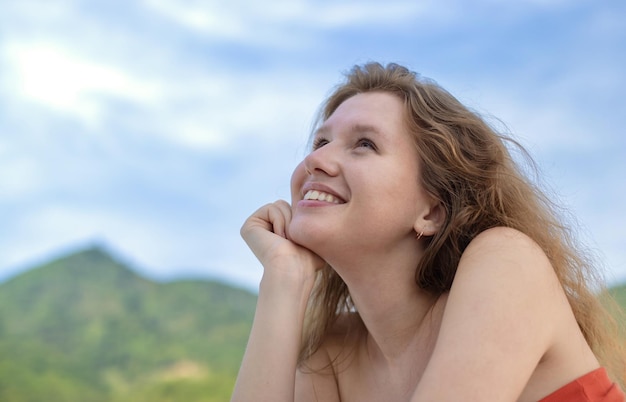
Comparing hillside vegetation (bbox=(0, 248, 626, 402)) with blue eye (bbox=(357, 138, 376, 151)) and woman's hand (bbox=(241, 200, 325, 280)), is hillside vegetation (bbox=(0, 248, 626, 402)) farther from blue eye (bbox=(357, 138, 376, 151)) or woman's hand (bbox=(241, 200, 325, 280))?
blue eye (bbox=(357, 138, 376, 151))

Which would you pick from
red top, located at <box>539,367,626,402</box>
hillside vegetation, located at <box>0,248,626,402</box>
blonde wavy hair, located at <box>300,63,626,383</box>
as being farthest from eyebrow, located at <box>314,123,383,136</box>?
hillside vegetation, located at <box>0,248,626,402</box>

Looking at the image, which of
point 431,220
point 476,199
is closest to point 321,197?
point 431,220

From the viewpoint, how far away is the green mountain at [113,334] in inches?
298

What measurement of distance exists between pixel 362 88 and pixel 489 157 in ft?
1.93

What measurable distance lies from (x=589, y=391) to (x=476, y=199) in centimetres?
72

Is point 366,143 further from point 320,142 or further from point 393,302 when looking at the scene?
point 393,302

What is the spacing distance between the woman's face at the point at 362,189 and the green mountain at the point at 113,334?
546cm

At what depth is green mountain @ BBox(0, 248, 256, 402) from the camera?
7.56 m

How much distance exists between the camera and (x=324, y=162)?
7.87 feet

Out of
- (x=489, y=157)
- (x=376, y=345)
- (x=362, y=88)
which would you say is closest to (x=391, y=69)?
(x=362, y=88)

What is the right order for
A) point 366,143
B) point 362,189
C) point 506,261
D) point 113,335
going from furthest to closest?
1. point 113,335
2. point 366,143
3. point 362,189
4. point 506,261

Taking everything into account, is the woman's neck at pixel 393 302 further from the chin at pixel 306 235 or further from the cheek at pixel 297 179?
the cheek at pixel 297 179

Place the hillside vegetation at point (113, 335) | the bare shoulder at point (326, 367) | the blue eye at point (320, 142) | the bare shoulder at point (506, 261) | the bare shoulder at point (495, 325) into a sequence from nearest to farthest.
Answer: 1. the bare shoulder at point (495, 325)
2. the bare shoulder at point (506, 261)
3. the blue eye at point (320, 142)
4. the bare shoulder at point (326, 367)
5. the hillside vegetation at point (113, 335)

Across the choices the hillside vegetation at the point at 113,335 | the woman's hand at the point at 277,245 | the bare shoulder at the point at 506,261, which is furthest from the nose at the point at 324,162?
the hillside vegetation at the point at 113,335
